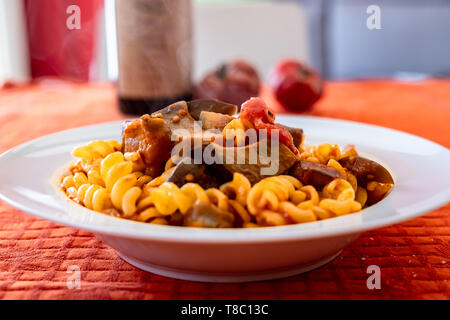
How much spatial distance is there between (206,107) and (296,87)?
1.08m

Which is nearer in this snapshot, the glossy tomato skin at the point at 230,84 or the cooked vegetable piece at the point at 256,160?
the cooked vegetable piece at the point at 256,160

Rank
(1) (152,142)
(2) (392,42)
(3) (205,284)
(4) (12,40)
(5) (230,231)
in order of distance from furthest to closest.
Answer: (4) (12,40) < (2) (392,42) < (1) (152,142) < (3) (205,284) < (5) (230,231)

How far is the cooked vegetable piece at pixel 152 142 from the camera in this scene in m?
0.89

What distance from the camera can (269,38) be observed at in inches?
129

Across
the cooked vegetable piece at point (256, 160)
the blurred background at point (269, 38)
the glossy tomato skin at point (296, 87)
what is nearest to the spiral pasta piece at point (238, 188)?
the cooked vegetable piece at point (256, 160)

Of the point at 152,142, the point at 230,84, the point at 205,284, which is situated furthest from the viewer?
the point at 230,84

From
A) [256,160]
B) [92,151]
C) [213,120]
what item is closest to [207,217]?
[256,160]

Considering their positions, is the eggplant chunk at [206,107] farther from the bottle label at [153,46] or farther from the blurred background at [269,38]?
the blurred background at [269,38]

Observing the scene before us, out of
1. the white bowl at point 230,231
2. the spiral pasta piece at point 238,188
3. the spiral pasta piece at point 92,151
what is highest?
the spiral pasta piece at point 92,151

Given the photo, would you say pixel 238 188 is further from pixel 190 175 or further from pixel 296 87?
pixel 296 87

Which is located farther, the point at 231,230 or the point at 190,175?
the point at 190,175

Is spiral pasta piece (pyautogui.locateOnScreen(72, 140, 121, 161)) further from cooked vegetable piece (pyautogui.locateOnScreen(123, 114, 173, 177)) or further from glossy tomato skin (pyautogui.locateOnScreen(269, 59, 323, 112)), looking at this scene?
glossy tomato skin (pyautogui.locateOnScreen(269, 59, 323, 112))

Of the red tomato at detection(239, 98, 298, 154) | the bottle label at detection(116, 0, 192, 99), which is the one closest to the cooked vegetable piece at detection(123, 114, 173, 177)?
the red tomato at detection(239, 98, 298, 154)

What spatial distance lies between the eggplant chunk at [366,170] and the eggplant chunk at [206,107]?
0.25 metres
